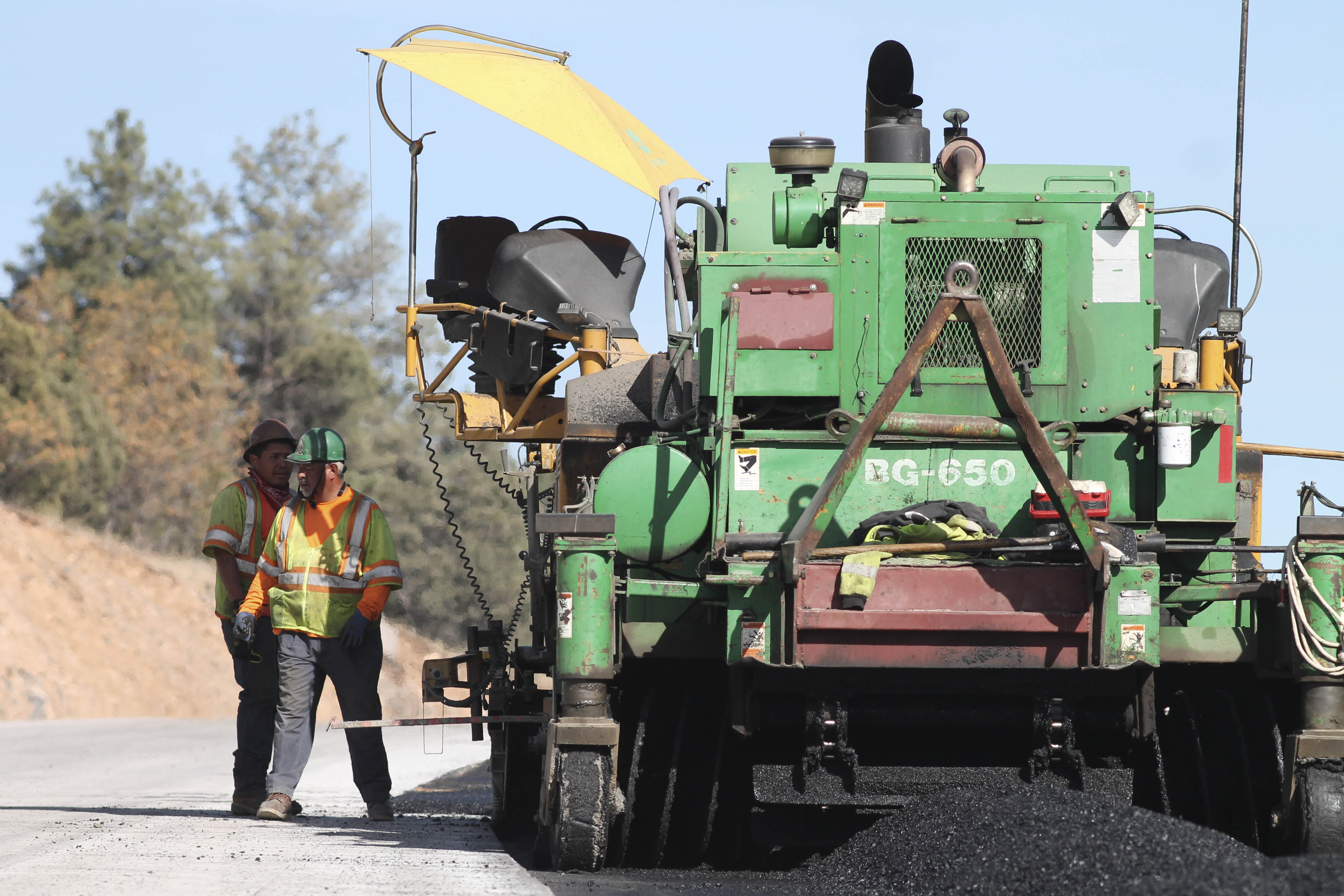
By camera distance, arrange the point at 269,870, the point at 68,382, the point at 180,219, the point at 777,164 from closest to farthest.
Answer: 1. the point at 269,870
2. the point at 777,164
3. the point at 68,382
4. the point at 180,219

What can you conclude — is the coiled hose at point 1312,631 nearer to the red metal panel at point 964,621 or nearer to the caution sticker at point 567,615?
the red metal panel at point 964,621

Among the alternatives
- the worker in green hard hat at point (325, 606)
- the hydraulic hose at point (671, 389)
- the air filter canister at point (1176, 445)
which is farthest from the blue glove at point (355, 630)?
the air filter canister at point (1176, 445)

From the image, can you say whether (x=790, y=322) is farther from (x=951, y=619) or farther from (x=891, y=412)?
(x=951, y=619)

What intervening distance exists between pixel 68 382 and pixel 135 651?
6974 mm

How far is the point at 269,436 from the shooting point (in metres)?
9.76

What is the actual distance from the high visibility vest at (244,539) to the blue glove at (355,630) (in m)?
0.88

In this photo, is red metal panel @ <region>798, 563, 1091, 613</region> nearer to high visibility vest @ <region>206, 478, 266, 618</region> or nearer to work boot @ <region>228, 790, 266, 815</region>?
work boot @ <region>228, 790, 266, 815</region>

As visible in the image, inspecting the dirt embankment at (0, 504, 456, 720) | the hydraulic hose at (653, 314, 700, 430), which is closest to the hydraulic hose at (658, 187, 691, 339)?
the hydraulic hose at (653, 314, 700, 430)

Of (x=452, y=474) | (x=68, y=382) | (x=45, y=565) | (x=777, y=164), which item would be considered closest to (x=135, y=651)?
(x=45, y=565)

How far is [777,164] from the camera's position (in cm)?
800

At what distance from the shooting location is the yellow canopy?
9.38 m

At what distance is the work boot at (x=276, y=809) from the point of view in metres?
8.62

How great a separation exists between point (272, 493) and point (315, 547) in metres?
0.94

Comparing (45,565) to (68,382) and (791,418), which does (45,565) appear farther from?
(791,418)
